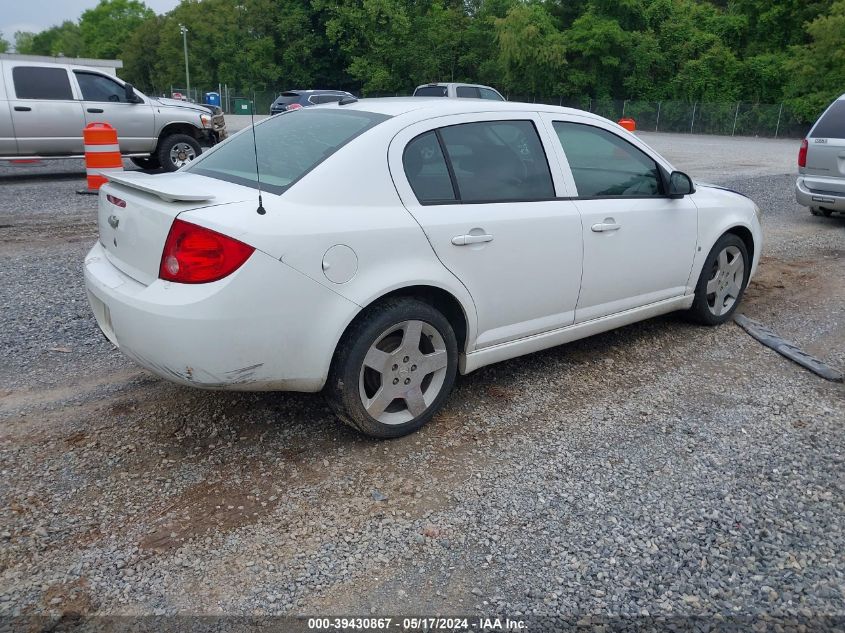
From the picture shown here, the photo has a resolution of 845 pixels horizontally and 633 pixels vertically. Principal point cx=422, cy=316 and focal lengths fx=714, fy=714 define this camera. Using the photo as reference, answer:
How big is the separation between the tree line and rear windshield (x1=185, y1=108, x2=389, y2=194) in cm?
3895

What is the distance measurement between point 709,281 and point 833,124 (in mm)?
5405

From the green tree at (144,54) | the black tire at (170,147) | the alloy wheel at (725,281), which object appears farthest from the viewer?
the green tree at (144,54)

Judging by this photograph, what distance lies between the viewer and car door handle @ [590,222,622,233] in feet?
13.8

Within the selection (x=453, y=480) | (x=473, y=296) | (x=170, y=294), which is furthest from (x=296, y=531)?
(x=473, y=296)

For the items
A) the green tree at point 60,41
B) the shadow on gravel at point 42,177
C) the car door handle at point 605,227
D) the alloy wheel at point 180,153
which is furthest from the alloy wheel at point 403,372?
the green tree at point 60,41

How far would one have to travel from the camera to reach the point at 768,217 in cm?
1038

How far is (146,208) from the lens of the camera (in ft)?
10.8

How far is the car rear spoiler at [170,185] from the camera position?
3.20m

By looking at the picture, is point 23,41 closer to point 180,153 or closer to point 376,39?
point 376,39

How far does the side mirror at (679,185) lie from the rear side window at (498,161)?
43.4 inches

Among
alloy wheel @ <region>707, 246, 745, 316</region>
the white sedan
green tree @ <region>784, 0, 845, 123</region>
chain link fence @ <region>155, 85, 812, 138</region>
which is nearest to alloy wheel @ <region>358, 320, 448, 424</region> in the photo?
the white sedan

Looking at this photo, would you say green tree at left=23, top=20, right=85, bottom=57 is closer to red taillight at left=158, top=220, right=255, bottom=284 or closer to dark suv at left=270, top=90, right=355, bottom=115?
dark suv at left=270, top=90, right=355, bottom=115

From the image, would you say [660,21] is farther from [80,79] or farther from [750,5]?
[80,79]

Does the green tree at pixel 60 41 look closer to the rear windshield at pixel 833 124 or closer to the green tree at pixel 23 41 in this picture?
the green tree at pixel 23 41
